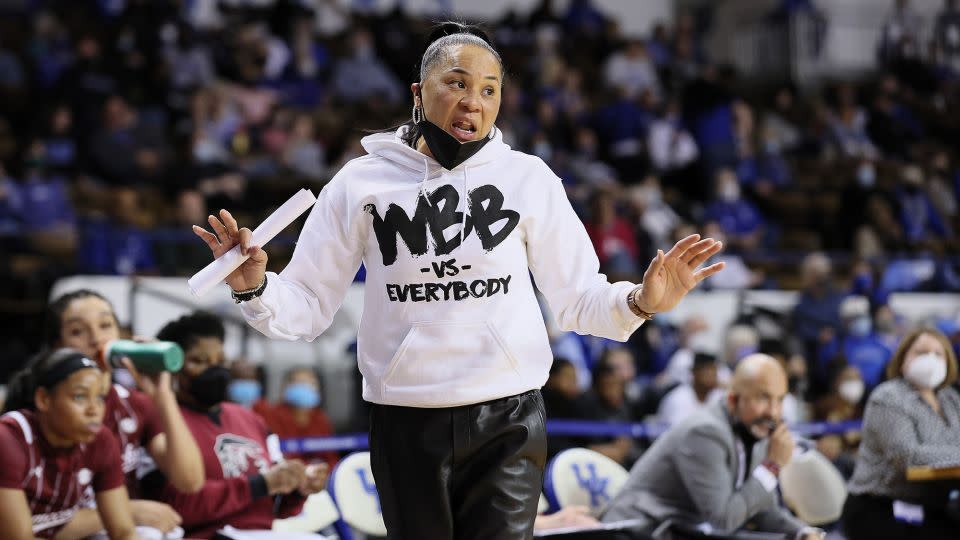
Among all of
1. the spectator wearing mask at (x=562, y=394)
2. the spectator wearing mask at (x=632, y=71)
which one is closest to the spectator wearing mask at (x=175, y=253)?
the spectator wearing mask at (x=562, y=394)

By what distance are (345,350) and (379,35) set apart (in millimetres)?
6387

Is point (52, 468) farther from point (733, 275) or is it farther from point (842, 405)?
point (733, 275)

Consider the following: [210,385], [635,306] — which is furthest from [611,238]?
[635,306]

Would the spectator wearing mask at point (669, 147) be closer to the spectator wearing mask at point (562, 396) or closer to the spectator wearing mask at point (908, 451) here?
the spectator wearing mask at point (562, 396)

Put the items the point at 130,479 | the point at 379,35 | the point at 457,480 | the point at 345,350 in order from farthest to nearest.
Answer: the point at 379,35 → the point at 345,350 → the point at 130,479 → the point at 457,480

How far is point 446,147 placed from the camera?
3363 mm

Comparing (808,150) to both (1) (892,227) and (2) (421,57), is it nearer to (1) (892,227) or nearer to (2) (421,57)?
(1) (892,227)

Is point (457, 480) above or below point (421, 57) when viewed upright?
below

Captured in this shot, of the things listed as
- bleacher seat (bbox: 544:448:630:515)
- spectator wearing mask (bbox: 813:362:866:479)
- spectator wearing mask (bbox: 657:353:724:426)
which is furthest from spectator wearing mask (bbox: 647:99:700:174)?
bleacher seat (bbox: 544:448:630:515)

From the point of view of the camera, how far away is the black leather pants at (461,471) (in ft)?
10.4

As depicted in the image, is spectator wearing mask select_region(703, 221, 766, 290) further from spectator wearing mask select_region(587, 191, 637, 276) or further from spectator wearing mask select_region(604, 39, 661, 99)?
spectator wearing mask select_region(604, 39, 661, 99)

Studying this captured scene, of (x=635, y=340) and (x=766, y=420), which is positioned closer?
(x=766, y=420)

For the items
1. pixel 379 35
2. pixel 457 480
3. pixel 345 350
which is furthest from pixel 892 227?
pixel 457 480

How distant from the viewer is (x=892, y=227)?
13.8m
